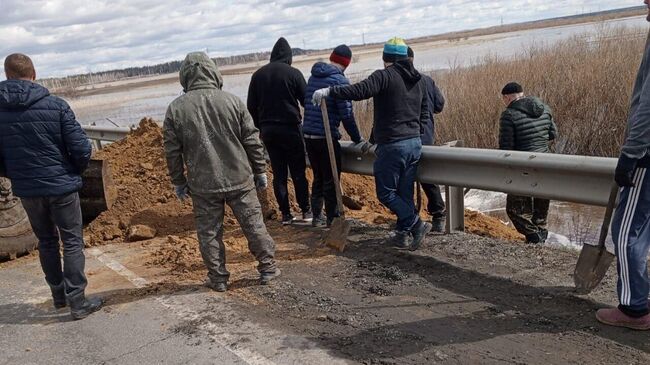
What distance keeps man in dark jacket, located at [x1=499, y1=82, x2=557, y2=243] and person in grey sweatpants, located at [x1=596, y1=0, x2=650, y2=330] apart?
252cm

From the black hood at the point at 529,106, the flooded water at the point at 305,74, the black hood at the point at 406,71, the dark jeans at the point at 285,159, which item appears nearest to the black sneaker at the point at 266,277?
the dark jeans at the point at 285,159

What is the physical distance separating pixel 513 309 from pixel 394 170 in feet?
6.28

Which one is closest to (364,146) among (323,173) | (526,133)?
(323,173)

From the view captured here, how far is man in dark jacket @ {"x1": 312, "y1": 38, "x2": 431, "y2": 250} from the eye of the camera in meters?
5.49

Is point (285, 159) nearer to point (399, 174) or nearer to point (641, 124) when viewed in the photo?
point (399, 174)

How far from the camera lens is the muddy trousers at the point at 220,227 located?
5.00 m

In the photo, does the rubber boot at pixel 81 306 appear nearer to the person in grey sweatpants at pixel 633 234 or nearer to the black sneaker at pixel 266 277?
the black sneaker at pixel 266 277

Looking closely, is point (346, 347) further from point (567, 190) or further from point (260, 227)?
point (567, 190)

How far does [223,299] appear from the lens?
4836 mm

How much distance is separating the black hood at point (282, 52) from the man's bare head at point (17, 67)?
9.34 ft

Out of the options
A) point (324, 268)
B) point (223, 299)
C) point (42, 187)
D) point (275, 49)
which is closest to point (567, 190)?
point (324, 268)

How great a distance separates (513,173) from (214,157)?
2552mm

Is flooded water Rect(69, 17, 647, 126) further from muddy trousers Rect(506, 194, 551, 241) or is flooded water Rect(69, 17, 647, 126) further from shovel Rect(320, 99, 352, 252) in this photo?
shovel Rect(320, 99, 352, 252)

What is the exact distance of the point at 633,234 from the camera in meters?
3.72
